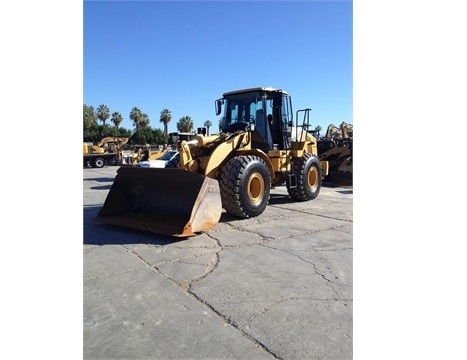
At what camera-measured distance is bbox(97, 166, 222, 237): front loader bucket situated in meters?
5.03

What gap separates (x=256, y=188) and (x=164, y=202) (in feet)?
5.71

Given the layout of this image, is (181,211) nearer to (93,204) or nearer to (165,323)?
(165,323)

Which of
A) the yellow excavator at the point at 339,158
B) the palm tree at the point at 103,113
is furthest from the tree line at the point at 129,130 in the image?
the yellow excavator at the point at 339,158

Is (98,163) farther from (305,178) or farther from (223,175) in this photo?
(223,175)

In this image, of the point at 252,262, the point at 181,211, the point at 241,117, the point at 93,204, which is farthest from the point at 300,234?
the point at 93,204

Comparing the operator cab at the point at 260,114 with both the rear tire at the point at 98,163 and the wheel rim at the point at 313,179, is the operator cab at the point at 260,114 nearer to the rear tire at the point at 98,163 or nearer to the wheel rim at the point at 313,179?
the wheel rim at the point at 313,179

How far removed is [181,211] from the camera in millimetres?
5785

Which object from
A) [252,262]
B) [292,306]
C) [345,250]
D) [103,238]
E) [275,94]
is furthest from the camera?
[275,94]

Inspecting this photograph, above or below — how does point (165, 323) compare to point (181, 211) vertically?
below

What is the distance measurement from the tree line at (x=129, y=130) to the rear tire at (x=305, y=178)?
1100 inches

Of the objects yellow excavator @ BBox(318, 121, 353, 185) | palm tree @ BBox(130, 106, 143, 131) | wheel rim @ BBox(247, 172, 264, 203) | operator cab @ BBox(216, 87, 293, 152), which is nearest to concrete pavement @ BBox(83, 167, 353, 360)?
wheel rim @ BBox(247, 172, 264, 203)

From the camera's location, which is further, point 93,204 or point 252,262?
point 93,204

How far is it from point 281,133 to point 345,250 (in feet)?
13.7

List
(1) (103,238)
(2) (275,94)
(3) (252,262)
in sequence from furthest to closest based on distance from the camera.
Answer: (2) (275,94) < (1) (103,238) < (3) (252,262)
